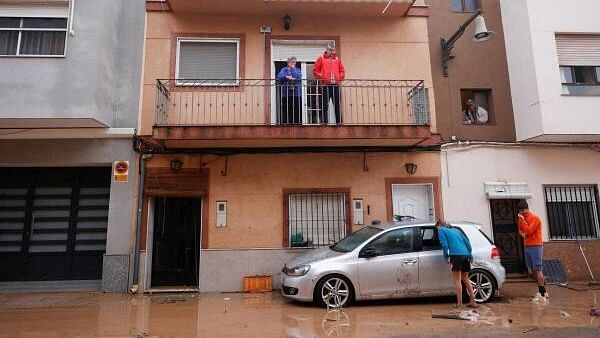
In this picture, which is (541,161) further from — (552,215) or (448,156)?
(448,156)

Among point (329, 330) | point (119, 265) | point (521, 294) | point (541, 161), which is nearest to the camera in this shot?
point (329, 330)

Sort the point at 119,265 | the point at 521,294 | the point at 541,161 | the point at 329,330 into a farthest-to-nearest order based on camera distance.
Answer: the point at 541,161 < the point at 119,265 < the point at 521,294 < the point at 329,330

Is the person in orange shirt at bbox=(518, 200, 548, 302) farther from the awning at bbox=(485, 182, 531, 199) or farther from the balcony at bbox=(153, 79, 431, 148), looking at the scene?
the balcony at bbox=(153, 79, 431, 148)

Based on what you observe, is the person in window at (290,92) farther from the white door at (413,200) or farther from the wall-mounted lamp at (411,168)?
the white door at (413,200)

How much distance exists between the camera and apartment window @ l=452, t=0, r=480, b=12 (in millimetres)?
11312

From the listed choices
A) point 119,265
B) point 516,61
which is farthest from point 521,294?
point 119,265

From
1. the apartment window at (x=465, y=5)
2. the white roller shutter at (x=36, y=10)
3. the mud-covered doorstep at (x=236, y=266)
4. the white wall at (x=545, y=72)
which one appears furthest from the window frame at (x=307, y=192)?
the white roller shutter at (x=36, y=10)

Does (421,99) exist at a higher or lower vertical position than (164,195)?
higher

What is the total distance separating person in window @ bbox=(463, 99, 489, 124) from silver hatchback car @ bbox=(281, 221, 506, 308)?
4.09 m

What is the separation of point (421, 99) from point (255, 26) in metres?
4.26

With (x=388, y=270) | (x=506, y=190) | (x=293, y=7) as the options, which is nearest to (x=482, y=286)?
(x=388, y=270)

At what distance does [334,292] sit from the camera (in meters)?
7.22

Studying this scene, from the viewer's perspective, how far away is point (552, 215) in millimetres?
10164

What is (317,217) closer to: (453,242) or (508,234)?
(453,242)
